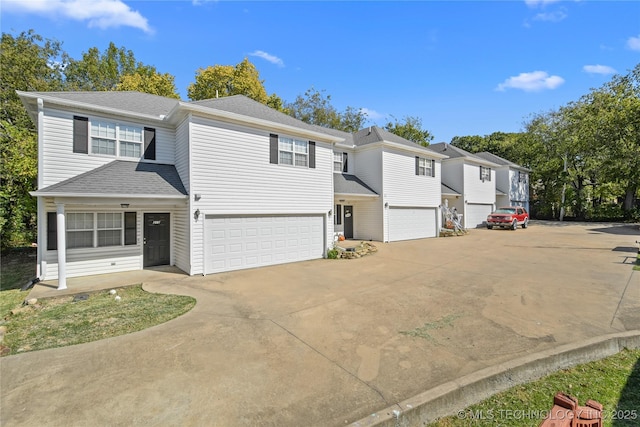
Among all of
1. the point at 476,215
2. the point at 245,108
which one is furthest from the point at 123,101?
the point at 476,215

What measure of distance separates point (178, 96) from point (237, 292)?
26681mm

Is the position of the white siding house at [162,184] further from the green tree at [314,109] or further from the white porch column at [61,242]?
the green tree at [314,109]

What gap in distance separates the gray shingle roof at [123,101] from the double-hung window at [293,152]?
452cm

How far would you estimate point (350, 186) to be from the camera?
16.1m

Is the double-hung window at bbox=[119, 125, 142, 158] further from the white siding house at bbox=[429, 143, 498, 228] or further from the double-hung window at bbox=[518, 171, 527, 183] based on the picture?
the double-hung window at bbox=[518, 171, 527, 183]

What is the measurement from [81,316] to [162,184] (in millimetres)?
4720

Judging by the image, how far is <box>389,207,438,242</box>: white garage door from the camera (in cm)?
1708

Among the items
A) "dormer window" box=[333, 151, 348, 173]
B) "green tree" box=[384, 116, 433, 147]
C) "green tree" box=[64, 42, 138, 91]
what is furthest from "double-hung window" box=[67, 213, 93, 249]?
"green tree" box=[384, 116, 433, 147]

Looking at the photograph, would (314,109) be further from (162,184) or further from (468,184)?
(162,184)

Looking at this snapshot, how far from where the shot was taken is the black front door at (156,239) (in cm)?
1051

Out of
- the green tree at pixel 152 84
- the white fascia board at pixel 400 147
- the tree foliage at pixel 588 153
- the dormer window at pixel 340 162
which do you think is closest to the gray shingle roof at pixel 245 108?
the dormer window at pixel 340 162

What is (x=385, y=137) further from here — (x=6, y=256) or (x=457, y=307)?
(x=6, y=256)

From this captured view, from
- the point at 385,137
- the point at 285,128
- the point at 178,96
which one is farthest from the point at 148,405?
the point at 178,96

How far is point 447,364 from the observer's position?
404 cm
